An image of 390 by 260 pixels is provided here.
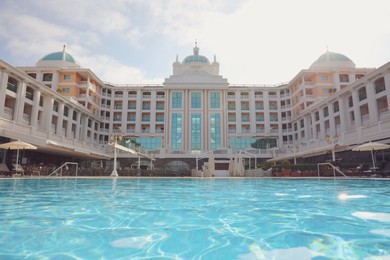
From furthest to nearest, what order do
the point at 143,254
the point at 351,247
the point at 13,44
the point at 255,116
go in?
1. the point at 255,116
2. the point at 13,44
3. the point at 351,247
4. the point at 143,254

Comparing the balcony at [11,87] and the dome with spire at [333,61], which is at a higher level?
the dome with spire at [333,61]

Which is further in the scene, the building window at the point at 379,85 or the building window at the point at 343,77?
the building window at the point at 343,77

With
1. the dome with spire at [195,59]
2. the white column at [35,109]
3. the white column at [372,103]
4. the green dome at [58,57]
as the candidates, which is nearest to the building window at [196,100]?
the dome with spire at [195,59]

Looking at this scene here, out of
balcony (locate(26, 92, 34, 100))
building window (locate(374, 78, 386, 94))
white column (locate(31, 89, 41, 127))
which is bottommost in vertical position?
white column (locate(31, 89, 41, 127))

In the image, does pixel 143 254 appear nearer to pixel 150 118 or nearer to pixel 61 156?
pixel 61 156

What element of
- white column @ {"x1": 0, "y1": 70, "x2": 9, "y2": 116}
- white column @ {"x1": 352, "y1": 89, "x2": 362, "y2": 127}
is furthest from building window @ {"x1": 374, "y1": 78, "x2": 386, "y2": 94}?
white column @ {"x1": 0, "y1": 70, "x2": 9, "y2": 116}

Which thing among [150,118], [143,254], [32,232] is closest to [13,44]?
[32,232]

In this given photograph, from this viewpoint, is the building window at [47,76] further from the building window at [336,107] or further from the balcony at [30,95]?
the building window at [336,107]

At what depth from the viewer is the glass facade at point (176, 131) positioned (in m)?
46.5

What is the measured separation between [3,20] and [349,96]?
34536 millimetres

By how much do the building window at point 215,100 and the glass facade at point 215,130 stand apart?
1.69 m

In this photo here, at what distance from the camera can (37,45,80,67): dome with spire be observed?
44.6 meters

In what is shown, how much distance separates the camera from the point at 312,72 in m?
42.2

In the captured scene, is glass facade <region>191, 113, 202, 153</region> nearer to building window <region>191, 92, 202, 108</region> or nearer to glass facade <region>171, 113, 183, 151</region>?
building window <region>191, 92, 202, 108</region>
